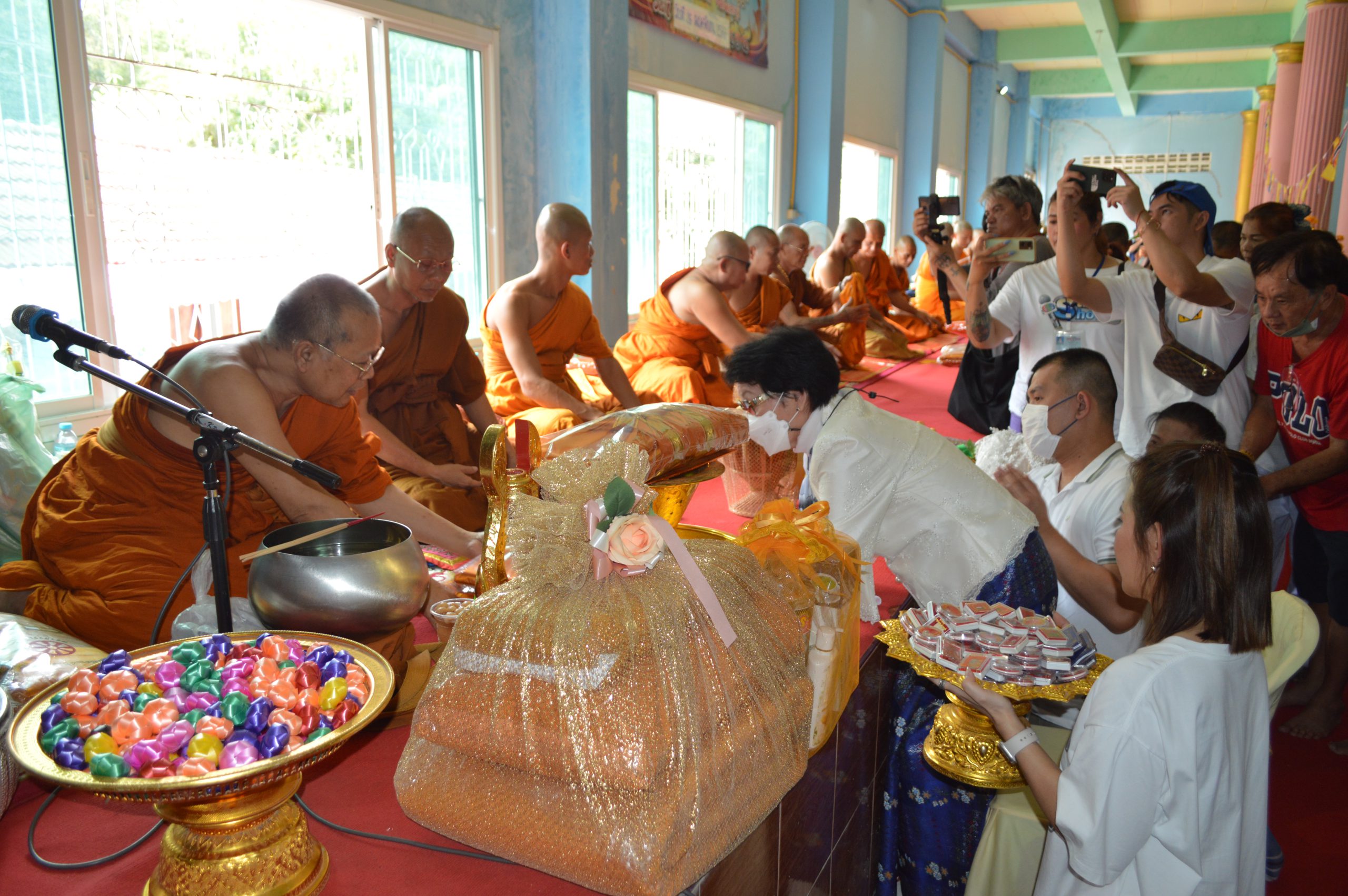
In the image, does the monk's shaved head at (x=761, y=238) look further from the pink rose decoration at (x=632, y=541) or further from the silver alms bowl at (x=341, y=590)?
the pink rose decoration at (x=632, y=541)

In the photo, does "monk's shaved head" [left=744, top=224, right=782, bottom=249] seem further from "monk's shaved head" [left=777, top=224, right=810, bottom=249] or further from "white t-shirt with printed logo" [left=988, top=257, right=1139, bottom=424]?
"white t-shirt with printed logo" [left=988, top=257, right=1139, bottom=424]

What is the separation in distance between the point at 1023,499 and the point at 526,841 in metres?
1.47

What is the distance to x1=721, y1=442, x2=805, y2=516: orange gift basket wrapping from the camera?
9.20 feet

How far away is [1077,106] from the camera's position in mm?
20156

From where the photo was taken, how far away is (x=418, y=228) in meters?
3.17

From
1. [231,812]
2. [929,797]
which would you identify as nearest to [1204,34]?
[929,797]

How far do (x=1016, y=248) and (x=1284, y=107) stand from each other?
27.8ft

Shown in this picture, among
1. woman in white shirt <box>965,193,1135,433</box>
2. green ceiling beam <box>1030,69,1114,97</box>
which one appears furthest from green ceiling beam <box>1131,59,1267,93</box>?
woman in white shirt <box>965,193,1135,433</box>

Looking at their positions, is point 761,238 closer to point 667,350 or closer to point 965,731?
point 667,350

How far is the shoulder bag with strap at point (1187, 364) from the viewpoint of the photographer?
9.87ft

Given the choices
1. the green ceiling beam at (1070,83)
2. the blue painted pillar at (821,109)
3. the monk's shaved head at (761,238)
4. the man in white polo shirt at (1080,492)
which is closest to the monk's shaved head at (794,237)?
the monk's shaved head at (761,238)

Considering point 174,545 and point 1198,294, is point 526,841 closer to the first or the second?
point 174,545

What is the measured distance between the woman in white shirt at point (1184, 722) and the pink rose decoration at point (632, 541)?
27.4 inches

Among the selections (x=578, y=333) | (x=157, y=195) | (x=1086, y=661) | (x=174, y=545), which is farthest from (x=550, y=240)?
(x=1086, y=661)
